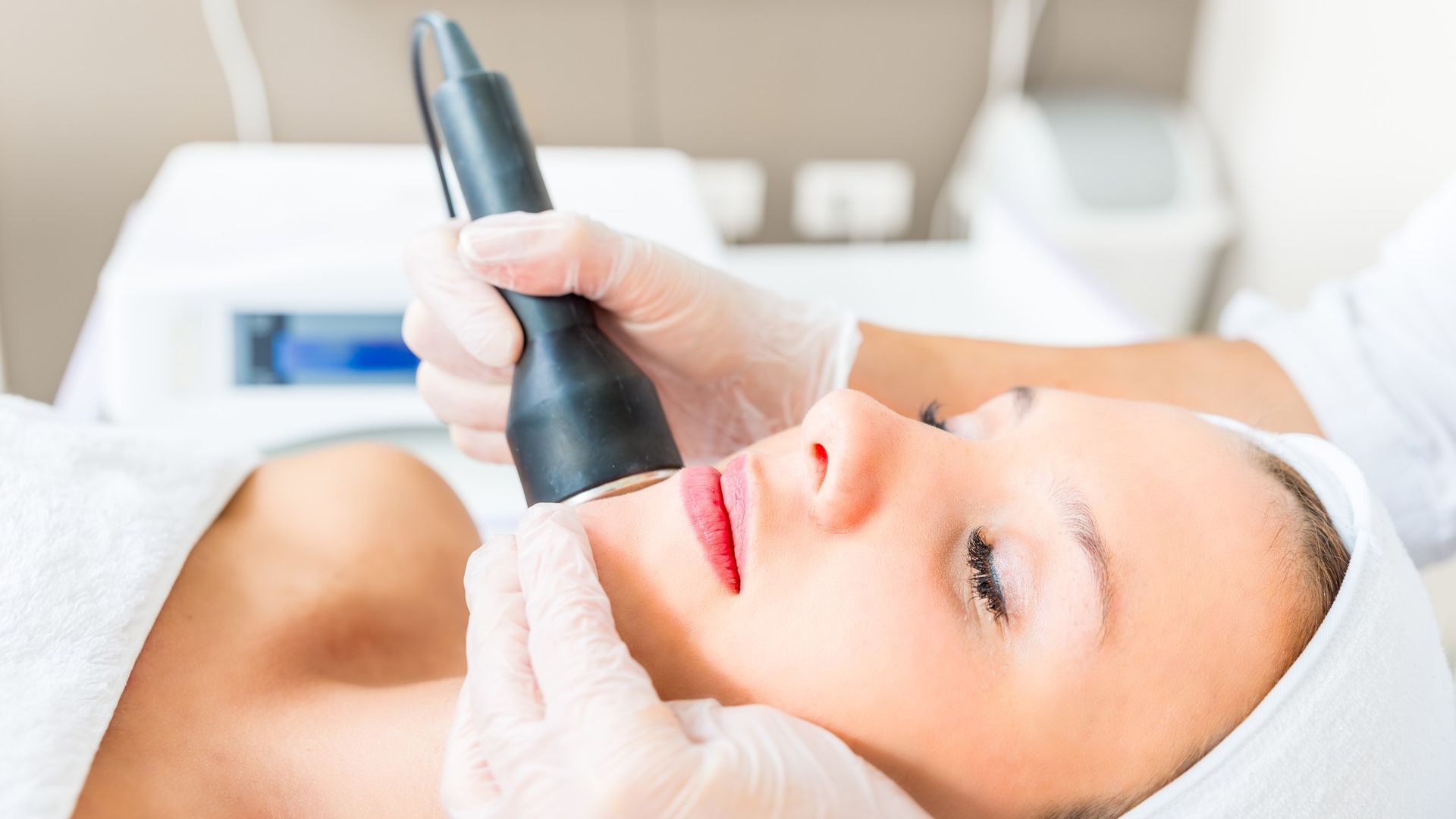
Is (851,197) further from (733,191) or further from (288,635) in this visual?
(288,635)

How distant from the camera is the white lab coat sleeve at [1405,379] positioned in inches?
46.4

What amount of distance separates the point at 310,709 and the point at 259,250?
0.76 meters

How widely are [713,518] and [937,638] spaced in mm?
185

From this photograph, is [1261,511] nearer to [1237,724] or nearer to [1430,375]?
[1237,724]

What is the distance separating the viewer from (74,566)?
756 mm

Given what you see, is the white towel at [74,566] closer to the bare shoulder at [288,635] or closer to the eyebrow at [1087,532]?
the bare shoulder at [288,635]

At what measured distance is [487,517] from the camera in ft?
4.42

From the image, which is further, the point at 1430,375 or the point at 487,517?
the point at 487,517

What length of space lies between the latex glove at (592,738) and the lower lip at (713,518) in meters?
0.08

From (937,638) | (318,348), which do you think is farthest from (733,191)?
(937,638)

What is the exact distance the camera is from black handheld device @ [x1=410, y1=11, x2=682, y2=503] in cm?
80

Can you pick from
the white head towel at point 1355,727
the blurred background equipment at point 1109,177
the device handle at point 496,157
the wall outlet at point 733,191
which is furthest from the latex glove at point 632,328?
the wall outlet at point 733,191

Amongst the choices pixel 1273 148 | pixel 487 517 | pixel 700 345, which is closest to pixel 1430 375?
pixel 700 345

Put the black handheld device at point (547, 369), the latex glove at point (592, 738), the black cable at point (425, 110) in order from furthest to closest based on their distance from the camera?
1. the black cable at point (425, 110)
2. the black handheld device at point (547, 369)
3. the latex glove at point (592, 738)
